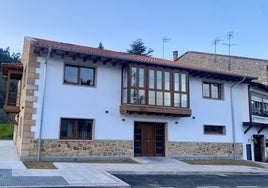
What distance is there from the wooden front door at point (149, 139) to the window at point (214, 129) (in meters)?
3.19

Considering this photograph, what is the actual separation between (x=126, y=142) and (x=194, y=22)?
8851mm

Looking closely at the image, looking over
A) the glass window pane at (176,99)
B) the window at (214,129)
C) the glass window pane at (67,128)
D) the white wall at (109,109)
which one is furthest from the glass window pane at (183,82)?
the glass window pane at (67,128)

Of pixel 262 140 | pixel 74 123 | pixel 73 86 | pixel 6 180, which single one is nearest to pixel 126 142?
pixel 74 123

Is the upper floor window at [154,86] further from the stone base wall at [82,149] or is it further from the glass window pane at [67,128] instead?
the glass window pane at [67,128]

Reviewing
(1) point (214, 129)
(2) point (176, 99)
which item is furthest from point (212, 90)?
(2) point (176, 99)

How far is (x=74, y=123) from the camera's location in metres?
15.2

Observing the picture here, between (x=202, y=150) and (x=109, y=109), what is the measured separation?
677 cm

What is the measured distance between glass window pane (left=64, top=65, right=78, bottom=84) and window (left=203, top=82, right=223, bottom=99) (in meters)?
8.72

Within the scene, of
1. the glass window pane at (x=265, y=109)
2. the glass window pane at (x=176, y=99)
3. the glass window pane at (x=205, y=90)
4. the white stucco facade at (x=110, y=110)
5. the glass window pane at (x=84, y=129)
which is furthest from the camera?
the glass window pane at (x=265, y=109)

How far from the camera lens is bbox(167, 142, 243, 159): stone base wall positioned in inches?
688

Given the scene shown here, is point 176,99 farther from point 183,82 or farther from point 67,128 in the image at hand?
point 67,128

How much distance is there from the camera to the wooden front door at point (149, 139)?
16953 mm

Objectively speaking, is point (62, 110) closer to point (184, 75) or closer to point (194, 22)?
point (184, 75)

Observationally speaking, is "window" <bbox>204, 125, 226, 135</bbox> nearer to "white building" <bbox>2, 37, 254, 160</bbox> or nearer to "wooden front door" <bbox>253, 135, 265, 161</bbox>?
"white building" <bbox>2, 37, 254, 160</bbox>
